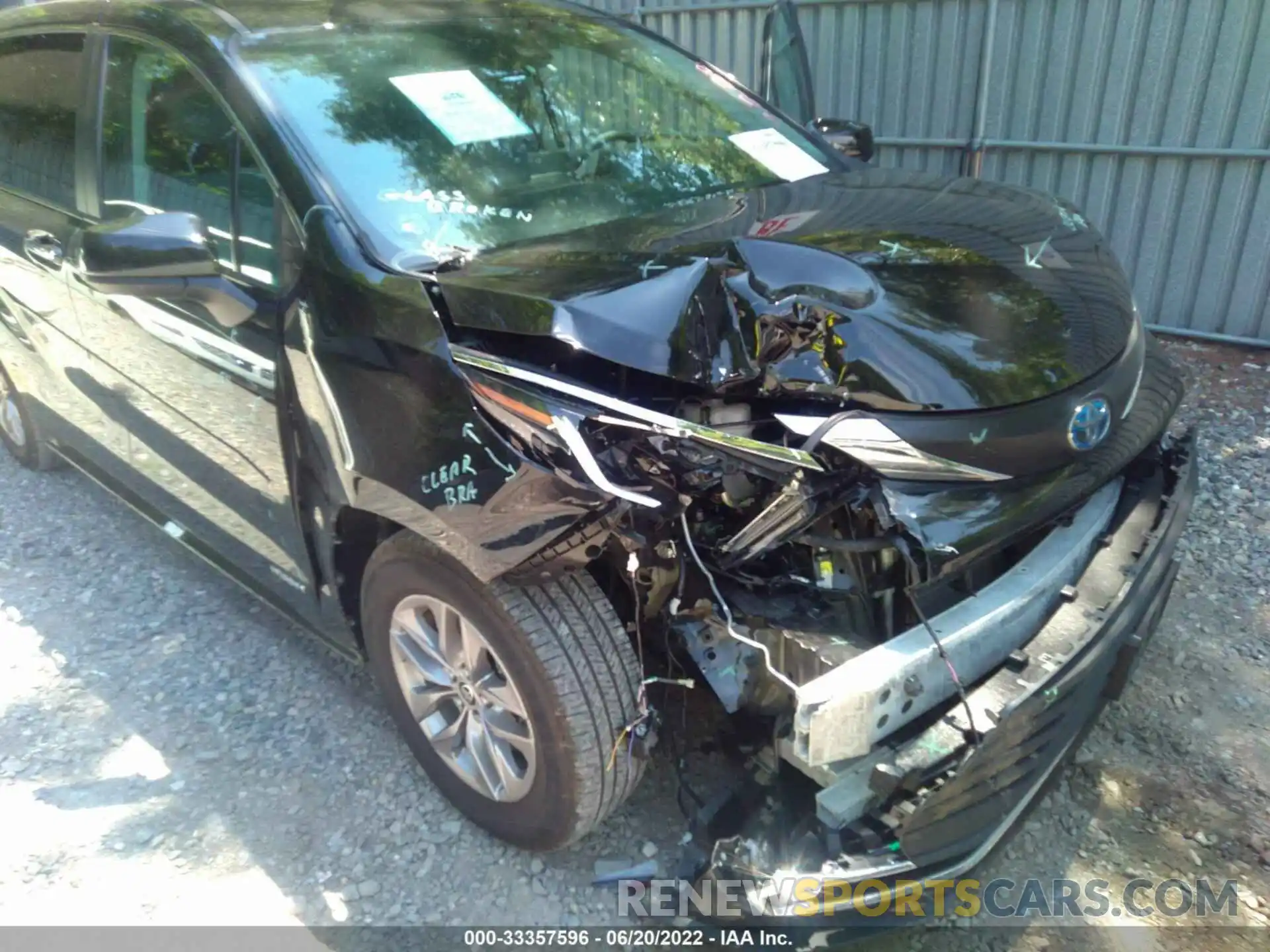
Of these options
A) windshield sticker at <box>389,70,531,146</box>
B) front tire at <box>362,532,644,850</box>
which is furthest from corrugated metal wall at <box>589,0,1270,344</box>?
front tire at <box>362,532,644,850</box>

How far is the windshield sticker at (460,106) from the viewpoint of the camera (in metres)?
2.50

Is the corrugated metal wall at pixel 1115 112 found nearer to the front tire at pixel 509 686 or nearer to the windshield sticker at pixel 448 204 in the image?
the windshield sticker at pixel 448 204

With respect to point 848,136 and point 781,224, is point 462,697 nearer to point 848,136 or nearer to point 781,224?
point 781,224

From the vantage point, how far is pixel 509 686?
2.09m

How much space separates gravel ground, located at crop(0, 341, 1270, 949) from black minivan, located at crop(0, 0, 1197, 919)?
220mm

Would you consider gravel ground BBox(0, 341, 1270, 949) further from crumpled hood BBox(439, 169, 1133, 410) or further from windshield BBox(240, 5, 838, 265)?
windshield BBox(240, 5, 838, 265)

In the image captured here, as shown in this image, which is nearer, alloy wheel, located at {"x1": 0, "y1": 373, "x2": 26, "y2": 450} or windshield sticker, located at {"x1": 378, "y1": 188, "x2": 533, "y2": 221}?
windshield sticker, located at {"x1": 378, "y1": 188, "x2": 533, "y2": 221}

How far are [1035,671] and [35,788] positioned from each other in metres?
2.63

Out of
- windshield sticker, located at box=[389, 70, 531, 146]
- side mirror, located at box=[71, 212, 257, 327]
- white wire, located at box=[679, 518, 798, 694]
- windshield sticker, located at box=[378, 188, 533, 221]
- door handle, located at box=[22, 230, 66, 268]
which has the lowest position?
white wire, located at box=[679, 518, 798, 694]

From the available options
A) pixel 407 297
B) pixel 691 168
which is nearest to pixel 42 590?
pixel 407 297

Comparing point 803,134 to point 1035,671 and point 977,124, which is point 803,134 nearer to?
point 1035,671

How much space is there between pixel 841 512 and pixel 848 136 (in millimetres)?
2178

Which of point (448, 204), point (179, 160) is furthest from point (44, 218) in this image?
point (448, 204)

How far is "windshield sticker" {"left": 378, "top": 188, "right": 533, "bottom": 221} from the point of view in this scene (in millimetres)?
2254
